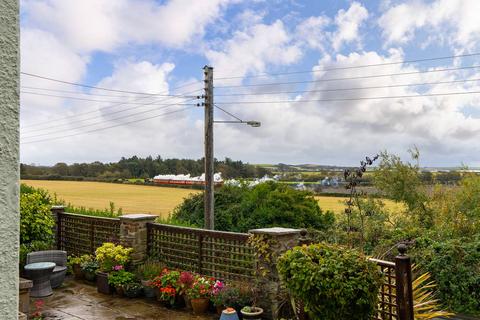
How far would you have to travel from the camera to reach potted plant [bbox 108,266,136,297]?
6.62m

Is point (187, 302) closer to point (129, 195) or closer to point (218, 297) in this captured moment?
point (218, 297)

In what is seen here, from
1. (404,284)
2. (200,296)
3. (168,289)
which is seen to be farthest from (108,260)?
(404,284)

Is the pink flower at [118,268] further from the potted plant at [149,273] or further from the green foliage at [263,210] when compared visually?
the green foliage at [263,210]

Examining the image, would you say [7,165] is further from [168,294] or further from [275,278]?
[168,294]

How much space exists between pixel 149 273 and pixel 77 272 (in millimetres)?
2236

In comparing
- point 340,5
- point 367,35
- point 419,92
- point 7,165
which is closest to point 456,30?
point 367,35

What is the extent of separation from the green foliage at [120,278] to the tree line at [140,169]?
955cm

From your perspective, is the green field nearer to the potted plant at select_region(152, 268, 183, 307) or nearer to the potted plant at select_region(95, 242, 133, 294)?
the potted plant at select_region(95, 242, 133, 294)

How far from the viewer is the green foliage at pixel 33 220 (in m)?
7.41

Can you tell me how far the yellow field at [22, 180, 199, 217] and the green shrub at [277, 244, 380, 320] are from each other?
1116cm

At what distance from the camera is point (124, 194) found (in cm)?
1677

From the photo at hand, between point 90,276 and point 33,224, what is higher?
point 33,224

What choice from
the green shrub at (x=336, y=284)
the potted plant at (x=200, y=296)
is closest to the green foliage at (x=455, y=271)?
the green shrub at (x=336, y=284)

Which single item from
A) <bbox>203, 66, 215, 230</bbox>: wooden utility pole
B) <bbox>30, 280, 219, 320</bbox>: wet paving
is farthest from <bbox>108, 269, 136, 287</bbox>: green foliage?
<bbox>203, 66, 215, 230</bbox>: wooden utility pole
